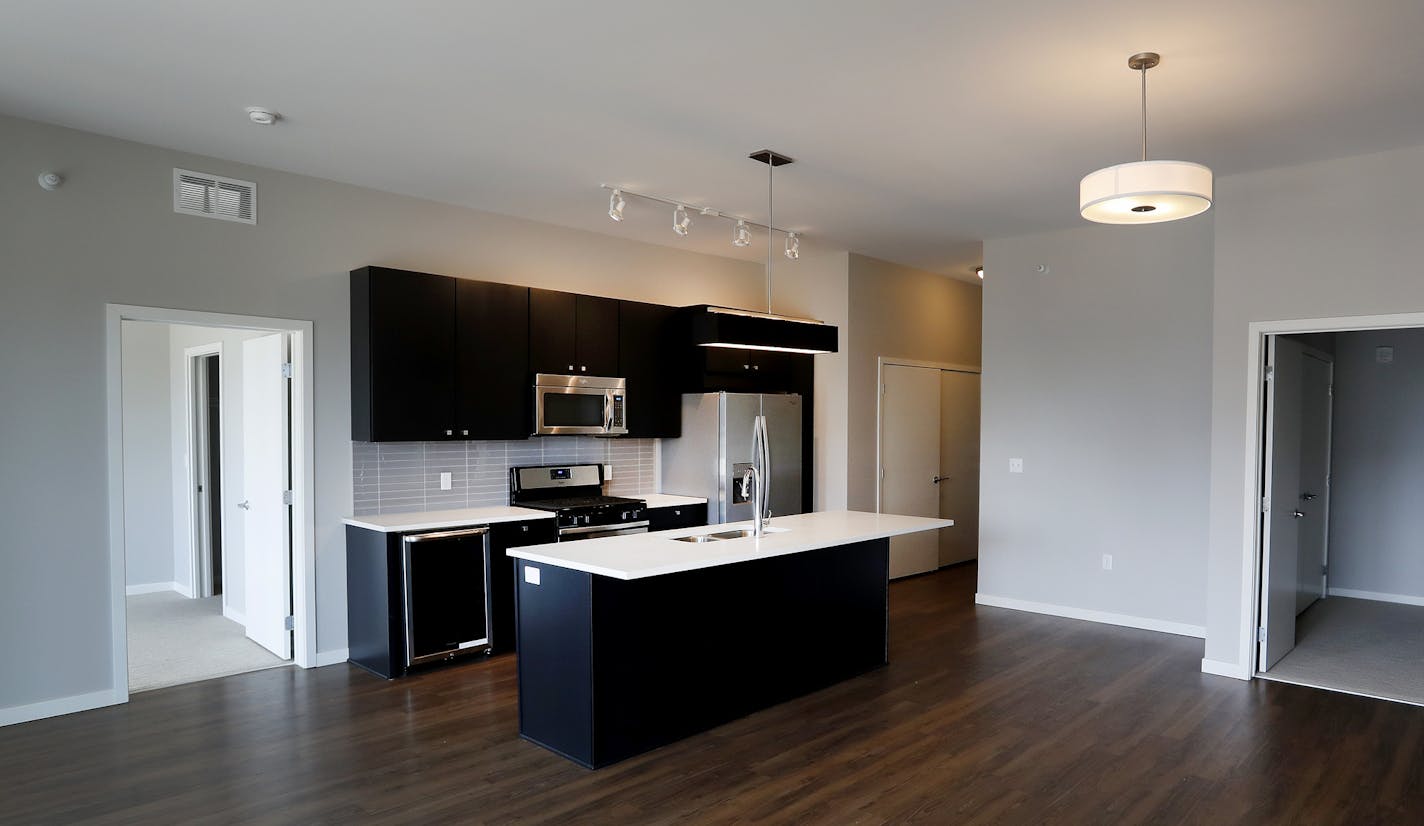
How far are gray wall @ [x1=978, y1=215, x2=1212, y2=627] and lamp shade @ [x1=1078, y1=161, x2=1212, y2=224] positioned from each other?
9.12ft

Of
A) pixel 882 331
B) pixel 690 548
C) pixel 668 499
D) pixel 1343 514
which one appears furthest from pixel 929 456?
pixel 690 548

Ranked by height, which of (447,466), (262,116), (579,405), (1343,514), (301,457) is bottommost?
(1343,514)

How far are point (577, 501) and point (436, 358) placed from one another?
1.37 meters

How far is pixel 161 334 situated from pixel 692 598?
5.75 meters

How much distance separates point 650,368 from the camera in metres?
6.30

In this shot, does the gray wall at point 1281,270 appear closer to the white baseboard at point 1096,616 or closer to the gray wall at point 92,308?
the white baseboard at point 1096,616

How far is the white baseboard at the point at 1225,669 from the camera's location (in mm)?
4688

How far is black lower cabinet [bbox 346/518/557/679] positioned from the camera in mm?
4660

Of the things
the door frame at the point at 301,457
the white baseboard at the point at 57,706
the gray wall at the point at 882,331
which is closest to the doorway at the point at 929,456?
the gray wall at the point at 882,331

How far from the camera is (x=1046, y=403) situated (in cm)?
625

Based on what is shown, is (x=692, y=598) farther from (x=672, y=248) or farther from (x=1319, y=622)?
(x=1319, y=622)

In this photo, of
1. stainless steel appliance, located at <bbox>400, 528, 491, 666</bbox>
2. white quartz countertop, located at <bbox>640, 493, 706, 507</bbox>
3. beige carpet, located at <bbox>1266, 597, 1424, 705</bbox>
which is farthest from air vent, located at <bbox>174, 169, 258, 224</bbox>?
beige carpet, located at <bbox>1266, 597, 1424, 705</bbox>

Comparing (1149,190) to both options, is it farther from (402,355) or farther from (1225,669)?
(402,355)

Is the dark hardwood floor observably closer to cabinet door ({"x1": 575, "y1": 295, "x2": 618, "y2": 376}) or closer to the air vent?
cabinet door ({"x1": 575, "y1": 295, "x2": 618, "y2": 376})
